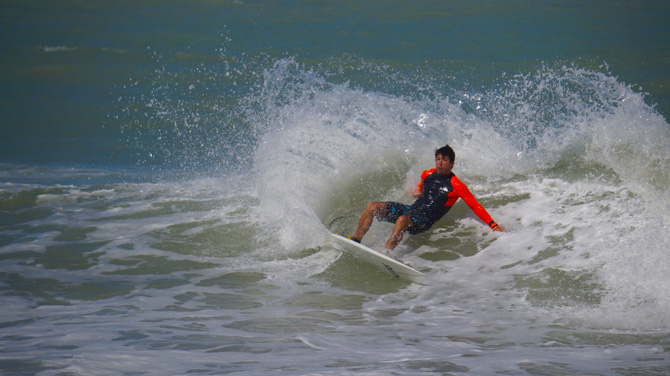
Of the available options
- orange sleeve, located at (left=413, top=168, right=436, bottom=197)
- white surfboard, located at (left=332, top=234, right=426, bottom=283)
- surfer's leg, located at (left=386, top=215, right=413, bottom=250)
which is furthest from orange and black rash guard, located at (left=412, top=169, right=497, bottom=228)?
white surfboard, located at (left=332, top=234, right=426, bottom=283)

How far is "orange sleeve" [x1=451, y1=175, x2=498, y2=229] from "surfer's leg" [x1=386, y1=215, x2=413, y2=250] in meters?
0.70

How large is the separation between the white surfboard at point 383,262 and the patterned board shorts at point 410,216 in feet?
2.37

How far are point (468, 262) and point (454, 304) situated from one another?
4.21ft

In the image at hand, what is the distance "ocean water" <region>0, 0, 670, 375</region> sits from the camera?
161 inches

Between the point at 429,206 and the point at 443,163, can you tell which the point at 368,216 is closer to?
the point at 429,206

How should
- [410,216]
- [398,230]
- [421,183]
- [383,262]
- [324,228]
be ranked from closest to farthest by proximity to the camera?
1. [383,262]
2. [398,230]
3. [410,216]
4. [324,228]
5. [421,183]

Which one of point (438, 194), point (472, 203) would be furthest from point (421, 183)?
point (472, 203)

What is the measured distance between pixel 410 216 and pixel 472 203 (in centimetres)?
75

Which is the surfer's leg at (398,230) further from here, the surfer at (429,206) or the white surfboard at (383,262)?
the white surfboard at (383,262)

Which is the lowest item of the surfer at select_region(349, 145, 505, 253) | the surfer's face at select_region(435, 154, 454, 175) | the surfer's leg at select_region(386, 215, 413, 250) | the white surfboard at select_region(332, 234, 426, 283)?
the white surfboard at select_region(332, 234, 426, 283)

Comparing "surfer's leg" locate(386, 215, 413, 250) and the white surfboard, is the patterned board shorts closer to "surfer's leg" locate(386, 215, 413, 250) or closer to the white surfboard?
"surfer's leg" locate(386, 215, 413, 250)

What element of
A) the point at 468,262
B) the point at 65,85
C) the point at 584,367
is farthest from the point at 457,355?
the point at 65,85

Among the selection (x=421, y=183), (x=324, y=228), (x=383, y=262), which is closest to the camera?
(x=383, y=262)

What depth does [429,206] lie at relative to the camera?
7062 millimetres
